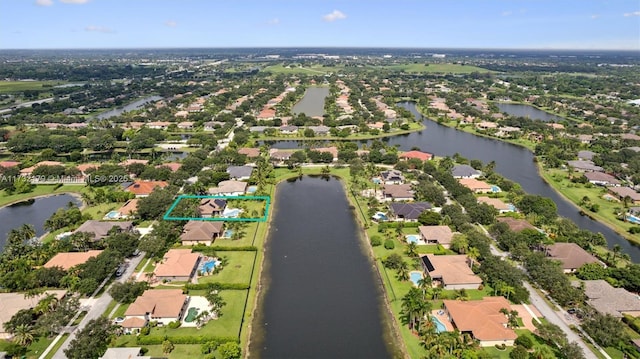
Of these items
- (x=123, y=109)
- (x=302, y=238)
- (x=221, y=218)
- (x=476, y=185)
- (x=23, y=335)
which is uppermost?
(x=123, y=109)

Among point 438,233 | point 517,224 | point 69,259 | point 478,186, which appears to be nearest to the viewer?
point 69,259

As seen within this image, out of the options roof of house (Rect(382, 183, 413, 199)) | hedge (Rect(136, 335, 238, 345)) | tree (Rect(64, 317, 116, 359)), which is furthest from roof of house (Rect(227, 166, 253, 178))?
hedge (Rect(136, 335, 238, 345))

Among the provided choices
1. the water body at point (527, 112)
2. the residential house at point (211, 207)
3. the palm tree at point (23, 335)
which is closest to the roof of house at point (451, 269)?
the residential house at point (211, 207)

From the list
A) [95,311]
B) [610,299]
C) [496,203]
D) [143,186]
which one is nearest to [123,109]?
[143,186]

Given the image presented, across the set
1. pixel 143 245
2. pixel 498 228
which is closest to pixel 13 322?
pixel 143 245

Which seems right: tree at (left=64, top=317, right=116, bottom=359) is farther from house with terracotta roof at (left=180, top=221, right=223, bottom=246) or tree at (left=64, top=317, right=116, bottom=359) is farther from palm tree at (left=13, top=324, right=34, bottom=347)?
house with terracotta roof at (left=180, top=221, right=223, bottom=246)

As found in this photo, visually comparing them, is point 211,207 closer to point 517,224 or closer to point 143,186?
point 143,186

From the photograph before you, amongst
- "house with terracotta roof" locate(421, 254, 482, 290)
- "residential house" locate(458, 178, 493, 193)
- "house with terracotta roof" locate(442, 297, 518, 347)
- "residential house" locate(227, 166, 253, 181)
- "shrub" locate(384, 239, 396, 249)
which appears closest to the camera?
"house with terracotta roof" locate(442, 297, 518, 347)

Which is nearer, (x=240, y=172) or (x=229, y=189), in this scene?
(x=229, y=189)
